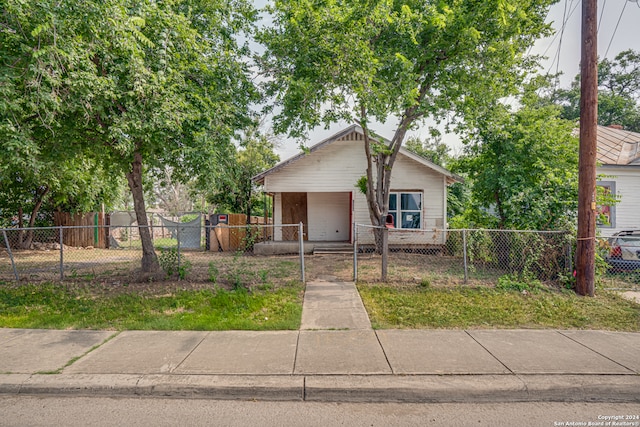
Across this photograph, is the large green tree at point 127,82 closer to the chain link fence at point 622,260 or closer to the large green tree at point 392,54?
the large green tree at point 392,54

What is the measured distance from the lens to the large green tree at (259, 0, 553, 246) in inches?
296

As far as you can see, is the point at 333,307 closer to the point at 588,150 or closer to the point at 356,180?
the point at 588,150

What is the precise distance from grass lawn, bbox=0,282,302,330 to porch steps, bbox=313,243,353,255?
17.4 ft

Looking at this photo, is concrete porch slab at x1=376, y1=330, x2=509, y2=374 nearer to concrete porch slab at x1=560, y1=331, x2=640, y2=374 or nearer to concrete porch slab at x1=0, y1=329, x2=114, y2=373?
concrete porch slab at x1=560, y1=331, x2=640, y2=374

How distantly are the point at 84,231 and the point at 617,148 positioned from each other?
985 inches

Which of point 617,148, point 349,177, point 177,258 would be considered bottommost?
point 177,258

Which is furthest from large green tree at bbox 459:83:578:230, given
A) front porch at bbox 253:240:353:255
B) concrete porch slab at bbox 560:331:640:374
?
front porch at bbox 253:240:353:255

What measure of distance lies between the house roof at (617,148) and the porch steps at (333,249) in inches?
398

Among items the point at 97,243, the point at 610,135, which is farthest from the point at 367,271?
the point at 610,135

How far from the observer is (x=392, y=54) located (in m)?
8.70

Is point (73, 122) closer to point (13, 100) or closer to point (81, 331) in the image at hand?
point (13, 100)

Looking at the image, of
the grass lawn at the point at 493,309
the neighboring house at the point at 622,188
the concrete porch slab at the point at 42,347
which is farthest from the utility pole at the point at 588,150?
the concrete porch slab at the point at 42,347

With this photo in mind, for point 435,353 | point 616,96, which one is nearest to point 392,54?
point 435,353

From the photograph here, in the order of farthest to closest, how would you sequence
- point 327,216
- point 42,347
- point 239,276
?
point 327,216 → point 239,276 → point 42,347
